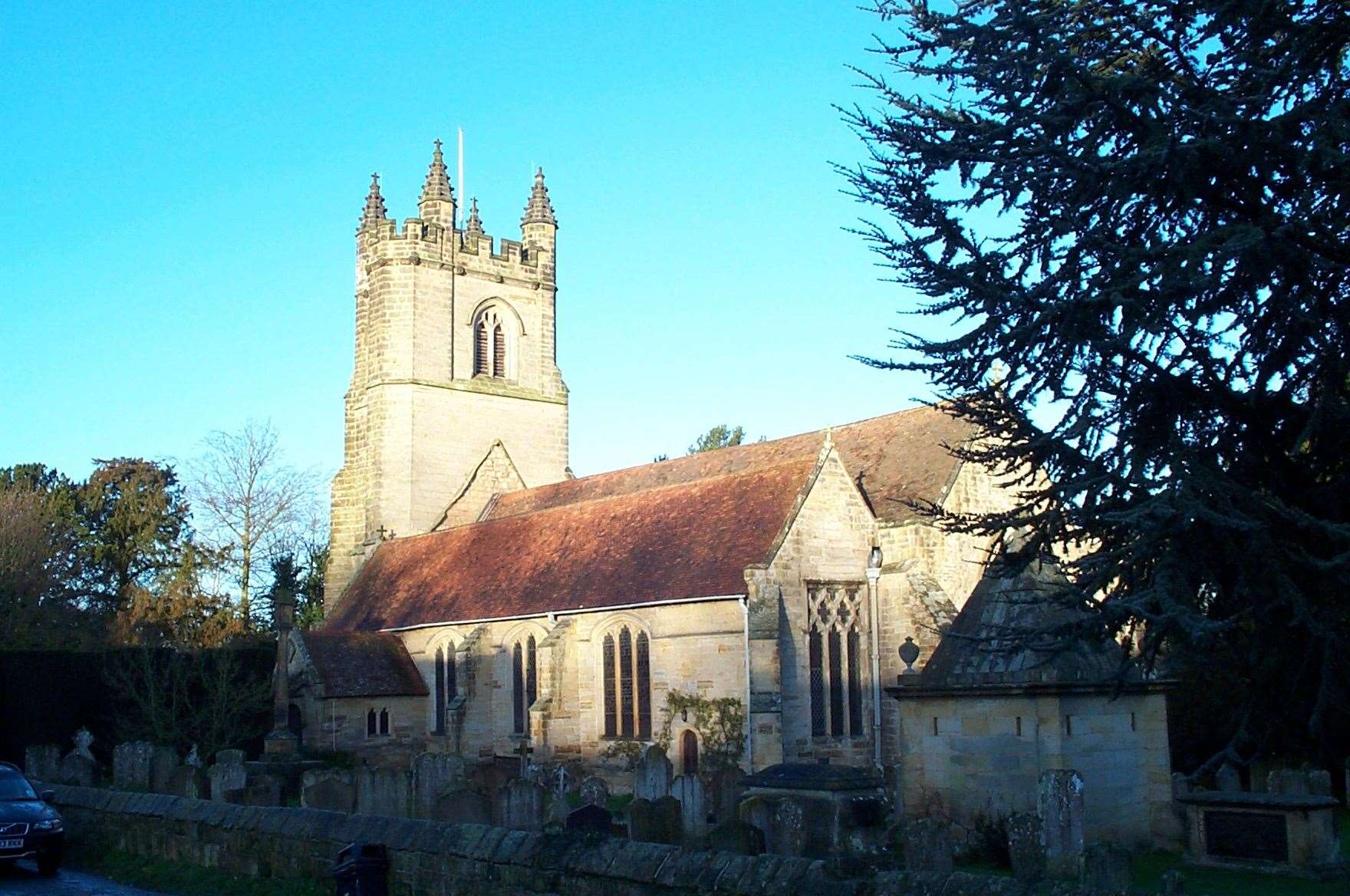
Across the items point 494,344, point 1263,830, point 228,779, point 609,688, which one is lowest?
point 1263,830

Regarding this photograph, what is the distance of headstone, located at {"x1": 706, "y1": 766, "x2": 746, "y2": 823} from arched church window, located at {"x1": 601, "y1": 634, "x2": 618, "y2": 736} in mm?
11075

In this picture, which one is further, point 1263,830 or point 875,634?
point 875,634

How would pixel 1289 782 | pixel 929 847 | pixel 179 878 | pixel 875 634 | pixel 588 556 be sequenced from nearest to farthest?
pixel 929 847
pixel 179 878
pixel 1289 782
pixel 875 634
pixel 588 556

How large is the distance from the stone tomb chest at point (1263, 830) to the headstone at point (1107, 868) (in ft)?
24.9

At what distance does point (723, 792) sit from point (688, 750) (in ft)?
30.7

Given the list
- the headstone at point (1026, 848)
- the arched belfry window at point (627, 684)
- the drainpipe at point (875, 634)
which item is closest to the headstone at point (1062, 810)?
the headstone at point (1026, 848)

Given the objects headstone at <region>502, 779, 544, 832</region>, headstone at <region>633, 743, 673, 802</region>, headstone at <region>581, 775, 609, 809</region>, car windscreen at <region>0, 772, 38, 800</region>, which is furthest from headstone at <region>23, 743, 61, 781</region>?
headstone at <region>502, 779, 544, 832</region>

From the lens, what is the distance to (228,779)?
14.6 meters

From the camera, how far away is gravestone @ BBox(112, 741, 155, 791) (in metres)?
16.5

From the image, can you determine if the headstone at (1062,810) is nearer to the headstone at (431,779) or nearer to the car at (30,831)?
the headstone at (431,779)

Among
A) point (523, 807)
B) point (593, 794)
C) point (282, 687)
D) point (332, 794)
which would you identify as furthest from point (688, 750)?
point (523, 807)

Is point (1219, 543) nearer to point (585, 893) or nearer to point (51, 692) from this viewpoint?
point (585, 893)

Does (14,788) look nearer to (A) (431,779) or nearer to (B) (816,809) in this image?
(A) (431,779)

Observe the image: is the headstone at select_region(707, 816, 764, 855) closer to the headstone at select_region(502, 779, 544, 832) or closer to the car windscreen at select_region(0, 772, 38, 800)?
the headstone at select_region(502, 779, 544, 832)
